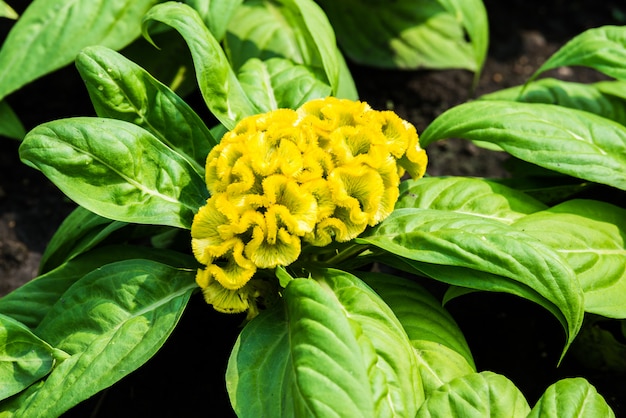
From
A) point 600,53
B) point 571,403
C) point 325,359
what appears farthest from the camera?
point 600,53

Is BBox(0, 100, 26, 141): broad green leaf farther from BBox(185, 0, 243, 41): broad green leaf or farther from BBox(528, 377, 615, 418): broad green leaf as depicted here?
BBox(528, 377, 615, 418): broad green leaf

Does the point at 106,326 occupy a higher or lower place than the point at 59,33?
lower

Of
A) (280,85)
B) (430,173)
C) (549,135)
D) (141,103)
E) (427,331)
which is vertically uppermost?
(141,103)

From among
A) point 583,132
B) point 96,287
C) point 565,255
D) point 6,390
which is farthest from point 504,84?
point 6,390

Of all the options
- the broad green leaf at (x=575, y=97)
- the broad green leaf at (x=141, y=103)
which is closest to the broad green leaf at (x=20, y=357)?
the broad green leaf at (x=141, y=103)

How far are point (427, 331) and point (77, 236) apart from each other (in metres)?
1.06

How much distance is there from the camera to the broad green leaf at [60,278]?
2.01 metres

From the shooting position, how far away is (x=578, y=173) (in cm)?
200

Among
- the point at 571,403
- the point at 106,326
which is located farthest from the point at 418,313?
the point at 106,326

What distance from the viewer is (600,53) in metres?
2.23

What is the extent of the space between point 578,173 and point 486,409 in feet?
Result: 2.56

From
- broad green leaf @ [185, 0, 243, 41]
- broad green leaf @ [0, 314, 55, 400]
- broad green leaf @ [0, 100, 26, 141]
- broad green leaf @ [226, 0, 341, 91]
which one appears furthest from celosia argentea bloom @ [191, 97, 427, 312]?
broad green leaf @ [0, 100, 26, 141]

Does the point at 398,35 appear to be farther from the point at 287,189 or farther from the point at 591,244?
the point at 287,189

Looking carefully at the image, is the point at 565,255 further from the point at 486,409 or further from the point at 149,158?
the point at 149,158
